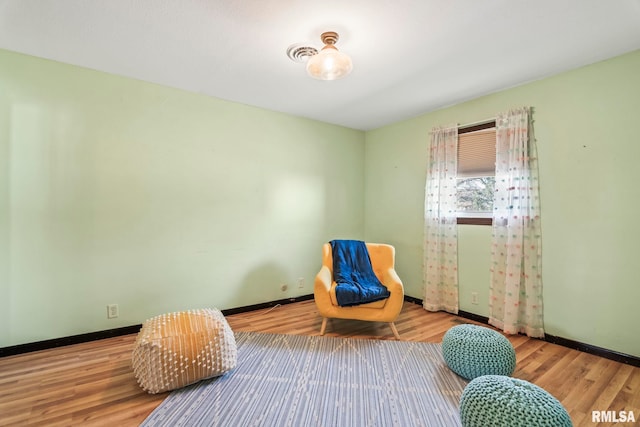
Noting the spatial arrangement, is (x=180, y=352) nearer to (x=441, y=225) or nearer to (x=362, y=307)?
(x=362, y=307)

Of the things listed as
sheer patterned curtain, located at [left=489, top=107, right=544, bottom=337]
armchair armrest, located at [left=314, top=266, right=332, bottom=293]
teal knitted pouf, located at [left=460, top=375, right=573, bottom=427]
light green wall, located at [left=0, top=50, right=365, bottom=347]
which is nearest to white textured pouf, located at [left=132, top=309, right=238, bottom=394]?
armchair armrest, located at [left=314, top=266, right=332, bottom=293]

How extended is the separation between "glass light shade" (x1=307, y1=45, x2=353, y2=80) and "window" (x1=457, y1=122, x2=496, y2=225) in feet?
6.39

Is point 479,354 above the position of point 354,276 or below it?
below

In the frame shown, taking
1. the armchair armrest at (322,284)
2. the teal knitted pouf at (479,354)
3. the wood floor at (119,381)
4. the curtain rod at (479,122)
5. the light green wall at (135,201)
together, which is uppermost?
the curtain rod at (479,122)

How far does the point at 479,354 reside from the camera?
1833 mm

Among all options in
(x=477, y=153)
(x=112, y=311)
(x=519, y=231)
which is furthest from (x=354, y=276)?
(x=112, y=311)

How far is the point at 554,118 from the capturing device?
99.0 inches

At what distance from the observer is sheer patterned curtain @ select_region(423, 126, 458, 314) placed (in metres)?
3.22

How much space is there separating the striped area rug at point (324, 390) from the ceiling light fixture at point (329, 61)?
2127 millimetres

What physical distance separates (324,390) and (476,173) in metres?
2.70

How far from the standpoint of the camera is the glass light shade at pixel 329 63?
186 centimetres

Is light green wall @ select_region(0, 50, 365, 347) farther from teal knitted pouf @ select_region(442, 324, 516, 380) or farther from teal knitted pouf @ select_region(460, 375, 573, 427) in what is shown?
teal knitted pouf @ select_region(460, 375, 573, 427)

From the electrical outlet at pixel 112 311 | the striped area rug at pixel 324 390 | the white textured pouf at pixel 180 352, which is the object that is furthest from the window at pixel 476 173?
the electrical outlet at pixel 112 311

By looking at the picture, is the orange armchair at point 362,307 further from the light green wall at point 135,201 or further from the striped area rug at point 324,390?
the light green wall at point 135,201
